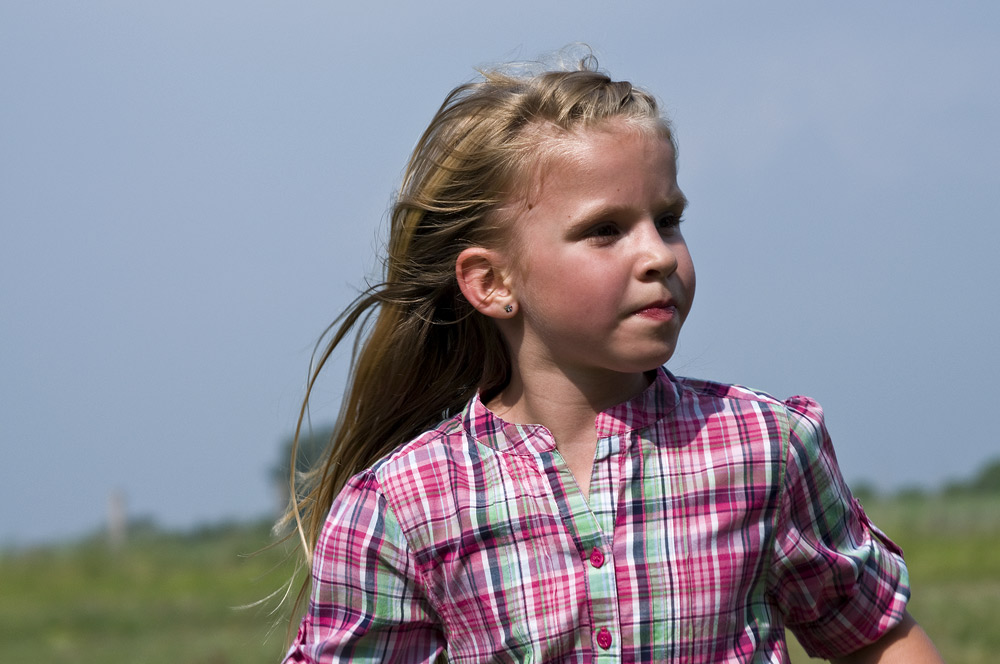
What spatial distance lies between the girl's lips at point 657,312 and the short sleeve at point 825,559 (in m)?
0.38

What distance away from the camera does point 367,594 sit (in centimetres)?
254

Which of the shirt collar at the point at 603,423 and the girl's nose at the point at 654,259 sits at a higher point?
the girl's nose at the point at 654,259

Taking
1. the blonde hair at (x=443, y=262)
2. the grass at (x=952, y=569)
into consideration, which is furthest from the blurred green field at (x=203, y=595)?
the blonde hair at (x=443, y=262)

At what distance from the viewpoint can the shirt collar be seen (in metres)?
2.54

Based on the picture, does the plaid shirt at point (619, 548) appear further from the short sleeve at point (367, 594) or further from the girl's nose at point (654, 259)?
the girl's nose at point (654, 259)

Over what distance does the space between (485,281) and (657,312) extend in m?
0.44

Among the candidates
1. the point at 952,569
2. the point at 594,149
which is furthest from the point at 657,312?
the point at 952,569

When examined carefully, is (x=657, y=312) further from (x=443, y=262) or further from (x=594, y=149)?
(x=443, y=262)

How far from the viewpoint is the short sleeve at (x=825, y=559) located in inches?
98.3

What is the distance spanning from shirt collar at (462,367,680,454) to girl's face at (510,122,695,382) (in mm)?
88

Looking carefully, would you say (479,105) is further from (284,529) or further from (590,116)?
(284,529)

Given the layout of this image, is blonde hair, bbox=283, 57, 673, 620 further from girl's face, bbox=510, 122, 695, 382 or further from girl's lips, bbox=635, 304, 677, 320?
girl's lips, bbox=635, 304, 677, 320

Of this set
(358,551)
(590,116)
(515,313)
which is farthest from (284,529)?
(590,116)

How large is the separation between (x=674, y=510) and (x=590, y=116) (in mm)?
811
